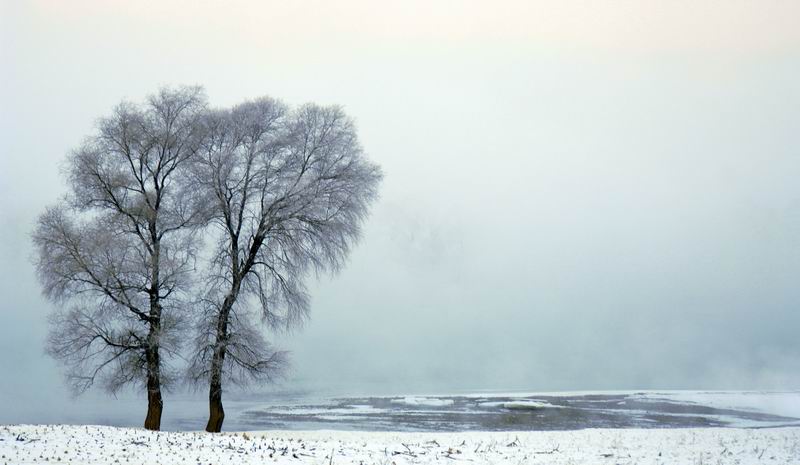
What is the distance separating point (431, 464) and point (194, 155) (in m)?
16.7

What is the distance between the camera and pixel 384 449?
19.3 metres

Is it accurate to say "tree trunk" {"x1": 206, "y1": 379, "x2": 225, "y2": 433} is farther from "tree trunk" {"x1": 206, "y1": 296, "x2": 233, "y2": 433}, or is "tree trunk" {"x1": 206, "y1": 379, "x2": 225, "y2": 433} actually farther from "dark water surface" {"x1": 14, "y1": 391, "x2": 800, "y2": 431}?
"dark water surface" {"x1": 14, "y1": 391, "x2": 800, "y2": 431}

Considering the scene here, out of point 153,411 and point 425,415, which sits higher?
point 153,411

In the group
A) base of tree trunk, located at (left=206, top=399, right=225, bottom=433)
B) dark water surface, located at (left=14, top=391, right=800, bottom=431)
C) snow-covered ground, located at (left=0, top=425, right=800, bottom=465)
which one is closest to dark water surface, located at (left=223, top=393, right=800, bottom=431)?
dark water surface, located at (left=14, top=391, right=800, bottom=431)

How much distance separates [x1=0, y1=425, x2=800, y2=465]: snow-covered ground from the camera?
1582cm

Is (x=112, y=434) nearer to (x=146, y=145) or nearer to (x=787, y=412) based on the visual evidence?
(x=146, y=145)

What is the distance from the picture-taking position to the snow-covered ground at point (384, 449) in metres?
15.8

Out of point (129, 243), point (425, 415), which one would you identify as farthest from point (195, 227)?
point (425, 415)

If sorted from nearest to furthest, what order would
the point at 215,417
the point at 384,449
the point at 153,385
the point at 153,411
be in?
the point at 384,449
the point at 153,385
the point at 153,411
the point at 215,417

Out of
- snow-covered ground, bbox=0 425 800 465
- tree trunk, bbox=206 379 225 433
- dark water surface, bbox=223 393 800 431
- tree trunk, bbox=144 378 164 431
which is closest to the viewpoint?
snow-covered ground, bbox=0 425 800 465

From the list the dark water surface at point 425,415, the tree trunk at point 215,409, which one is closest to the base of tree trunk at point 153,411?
the tree trunk at point 215,409

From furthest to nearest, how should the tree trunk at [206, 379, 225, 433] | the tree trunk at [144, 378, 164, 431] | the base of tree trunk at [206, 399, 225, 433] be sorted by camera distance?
the base of tree trunk at [206, 399, 225, 433]
the tree trunk at [206, 379, 225, 433]
the tree trunk at [144, 378, 164, 431]

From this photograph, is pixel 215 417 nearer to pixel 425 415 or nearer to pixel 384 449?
pixel 384 449

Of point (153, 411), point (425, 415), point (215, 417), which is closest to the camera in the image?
point (153, 411)
